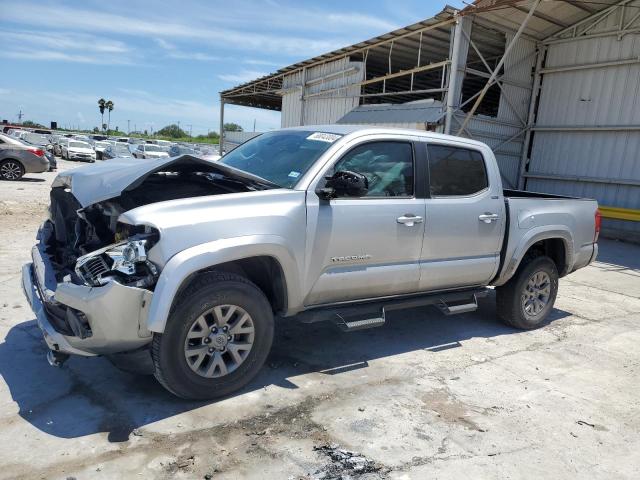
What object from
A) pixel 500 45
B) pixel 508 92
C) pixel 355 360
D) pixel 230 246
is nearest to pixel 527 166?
pixel 508 92

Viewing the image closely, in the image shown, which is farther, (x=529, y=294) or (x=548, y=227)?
(x=529, y=294)

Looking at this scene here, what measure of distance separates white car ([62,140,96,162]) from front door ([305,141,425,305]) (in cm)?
3234

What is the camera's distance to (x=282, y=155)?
4324mm

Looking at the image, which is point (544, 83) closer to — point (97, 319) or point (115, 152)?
point (97, 319)

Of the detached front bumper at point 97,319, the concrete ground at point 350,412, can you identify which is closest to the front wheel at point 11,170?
the concrete ground at point 350,412

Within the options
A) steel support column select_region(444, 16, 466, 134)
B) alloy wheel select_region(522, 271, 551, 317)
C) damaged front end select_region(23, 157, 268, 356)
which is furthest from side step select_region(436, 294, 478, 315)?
steel support column select_region(444, 16, 466, 134)

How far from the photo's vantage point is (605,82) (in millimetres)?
14914

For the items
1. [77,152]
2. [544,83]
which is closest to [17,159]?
[544,83]

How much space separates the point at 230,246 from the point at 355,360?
1.76 m

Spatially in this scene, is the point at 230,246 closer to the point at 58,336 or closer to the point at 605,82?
the point at 58,336

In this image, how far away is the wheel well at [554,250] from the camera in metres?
5.76

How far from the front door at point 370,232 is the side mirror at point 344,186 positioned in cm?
7

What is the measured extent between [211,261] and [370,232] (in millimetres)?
1346

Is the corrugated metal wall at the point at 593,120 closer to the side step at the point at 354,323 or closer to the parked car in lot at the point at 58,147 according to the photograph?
the side step at the point at 354,323
